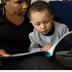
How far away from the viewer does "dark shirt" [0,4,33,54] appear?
3.43ft

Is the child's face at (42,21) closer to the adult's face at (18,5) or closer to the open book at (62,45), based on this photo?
the adult's face at (18,5)

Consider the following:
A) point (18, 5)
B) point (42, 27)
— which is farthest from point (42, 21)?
point (18, 5)

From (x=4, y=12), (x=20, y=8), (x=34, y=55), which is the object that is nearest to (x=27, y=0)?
(x=20, y=8)

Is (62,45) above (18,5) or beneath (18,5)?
beneath

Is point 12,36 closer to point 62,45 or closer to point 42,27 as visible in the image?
point 42,27

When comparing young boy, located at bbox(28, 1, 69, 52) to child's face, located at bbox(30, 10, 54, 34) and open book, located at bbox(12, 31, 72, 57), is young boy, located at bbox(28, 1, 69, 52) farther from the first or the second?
open book, located at bbox(12, 31, 72, 57)

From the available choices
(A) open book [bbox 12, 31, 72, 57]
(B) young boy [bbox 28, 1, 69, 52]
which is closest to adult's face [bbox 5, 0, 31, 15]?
(B) young boy [bbox 28, 1, 69, 52]

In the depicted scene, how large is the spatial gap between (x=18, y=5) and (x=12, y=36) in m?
0.21

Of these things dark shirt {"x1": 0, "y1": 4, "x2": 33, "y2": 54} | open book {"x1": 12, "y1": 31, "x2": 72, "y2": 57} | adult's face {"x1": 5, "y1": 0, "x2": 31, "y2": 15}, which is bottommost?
dark shirt {"x1": 0, "y1": 4, "x2": 33, "y2": 54}

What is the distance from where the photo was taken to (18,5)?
1.04 meters

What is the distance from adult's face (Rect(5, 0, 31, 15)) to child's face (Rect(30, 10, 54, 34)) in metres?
0.08

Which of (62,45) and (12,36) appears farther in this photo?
(12,36)

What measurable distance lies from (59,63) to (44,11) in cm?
38

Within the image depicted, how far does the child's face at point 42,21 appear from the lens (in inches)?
38.6
